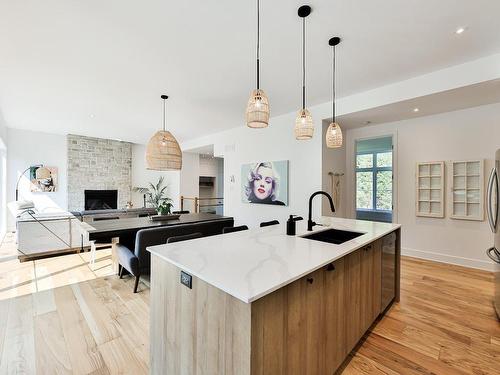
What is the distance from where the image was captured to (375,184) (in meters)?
7.27

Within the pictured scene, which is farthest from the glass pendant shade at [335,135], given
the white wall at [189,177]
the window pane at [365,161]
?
the white wall at [189,177]

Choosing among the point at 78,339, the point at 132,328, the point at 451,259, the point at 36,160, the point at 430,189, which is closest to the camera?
the point at 78,339

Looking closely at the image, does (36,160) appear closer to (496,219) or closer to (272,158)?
(272,158)

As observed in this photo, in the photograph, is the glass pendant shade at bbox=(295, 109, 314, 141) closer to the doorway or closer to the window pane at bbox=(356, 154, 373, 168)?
the doorway

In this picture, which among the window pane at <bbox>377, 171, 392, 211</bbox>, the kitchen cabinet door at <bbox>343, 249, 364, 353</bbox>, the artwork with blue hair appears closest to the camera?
the kitchen cabinet door at <bbox>343, 249, 364, 353</bbox>

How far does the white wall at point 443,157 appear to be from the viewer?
3.76 m

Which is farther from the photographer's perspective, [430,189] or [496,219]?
[430,189]

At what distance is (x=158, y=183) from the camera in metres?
8.86

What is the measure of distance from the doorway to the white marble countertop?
223 inches

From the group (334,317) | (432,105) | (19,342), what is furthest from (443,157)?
(19,342)

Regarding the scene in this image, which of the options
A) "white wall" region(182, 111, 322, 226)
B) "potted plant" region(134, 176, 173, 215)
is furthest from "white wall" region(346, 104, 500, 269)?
"potted plant" region(134, 176, 173, 215)

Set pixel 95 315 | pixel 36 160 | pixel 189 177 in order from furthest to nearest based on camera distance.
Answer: pixel 189 177 < pixel 36 160 < pixel 95 315

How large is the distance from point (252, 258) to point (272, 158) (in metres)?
3.94

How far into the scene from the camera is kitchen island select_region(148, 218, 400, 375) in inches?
41.3
